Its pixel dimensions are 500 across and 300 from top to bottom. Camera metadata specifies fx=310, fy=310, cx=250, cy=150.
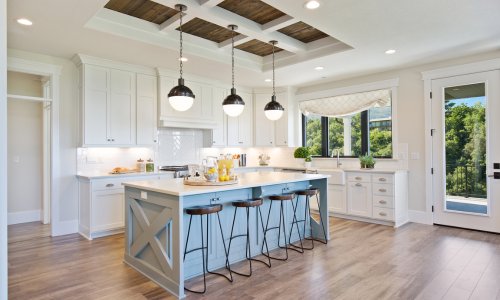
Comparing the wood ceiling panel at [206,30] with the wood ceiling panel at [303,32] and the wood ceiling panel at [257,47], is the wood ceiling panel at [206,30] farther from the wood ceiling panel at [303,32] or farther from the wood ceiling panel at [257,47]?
the wood ceiling panel at [303,32]

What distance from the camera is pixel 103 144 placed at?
461 centimetres

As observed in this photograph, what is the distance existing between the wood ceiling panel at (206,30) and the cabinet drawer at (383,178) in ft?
Answer: 10.2

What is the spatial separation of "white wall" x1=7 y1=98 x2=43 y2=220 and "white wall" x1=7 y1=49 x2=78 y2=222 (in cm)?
137

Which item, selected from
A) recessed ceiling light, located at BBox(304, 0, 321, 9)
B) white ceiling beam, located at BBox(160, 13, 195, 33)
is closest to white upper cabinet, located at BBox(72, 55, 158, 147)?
white ceiling beam, located at BBox(160, 13, 195, 33)

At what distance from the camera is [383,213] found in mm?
4926

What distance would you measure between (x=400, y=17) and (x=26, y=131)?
19.5 ft

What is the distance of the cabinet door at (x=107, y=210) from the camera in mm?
4289

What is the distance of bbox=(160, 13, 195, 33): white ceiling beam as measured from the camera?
3.45 m

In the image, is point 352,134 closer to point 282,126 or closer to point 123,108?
point 282,126

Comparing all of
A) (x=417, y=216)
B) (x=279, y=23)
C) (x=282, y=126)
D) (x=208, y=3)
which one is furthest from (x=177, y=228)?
(x=282, y=126)

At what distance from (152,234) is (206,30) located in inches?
108

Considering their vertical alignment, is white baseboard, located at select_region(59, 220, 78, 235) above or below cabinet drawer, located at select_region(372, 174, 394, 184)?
below

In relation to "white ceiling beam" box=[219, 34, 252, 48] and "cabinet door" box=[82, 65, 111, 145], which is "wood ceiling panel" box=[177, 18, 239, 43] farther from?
"cabinet door" box=[82, 65, 111, 145]

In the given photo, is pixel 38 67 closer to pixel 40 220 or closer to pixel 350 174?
pixel 40 220
